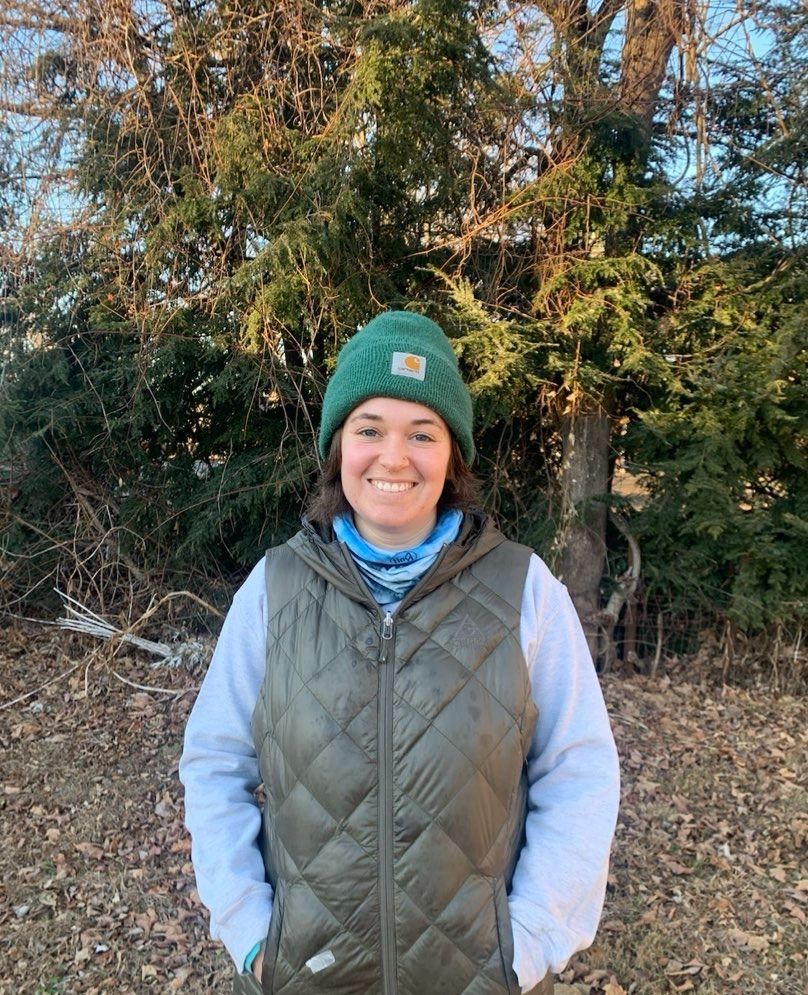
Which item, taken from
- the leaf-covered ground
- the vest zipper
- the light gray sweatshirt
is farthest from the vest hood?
the leaf-covered ground

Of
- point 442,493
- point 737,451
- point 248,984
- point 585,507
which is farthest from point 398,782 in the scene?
point 737,451

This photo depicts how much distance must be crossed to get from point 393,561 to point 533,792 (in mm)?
553

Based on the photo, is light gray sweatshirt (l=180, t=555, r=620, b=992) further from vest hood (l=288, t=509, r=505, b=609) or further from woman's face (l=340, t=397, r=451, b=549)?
woman's face (l=340, t=397, r=451, b=549)

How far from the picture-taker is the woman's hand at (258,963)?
52.5 inches

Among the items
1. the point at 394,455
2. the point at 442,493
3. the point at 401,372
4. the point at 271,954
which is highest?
the point at 401,372

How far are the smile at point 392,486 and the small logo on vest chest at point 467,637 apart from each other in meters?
0.30

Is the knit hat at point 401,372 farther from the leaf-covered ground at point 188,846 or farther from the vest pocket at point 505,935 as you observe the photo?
the leaf-covered ground at point 188,846

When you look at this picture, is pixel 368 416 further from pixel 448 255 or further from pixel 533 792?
pixel 448 255

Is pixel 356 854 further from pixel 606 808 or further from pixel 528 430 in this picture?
pixel 528 430

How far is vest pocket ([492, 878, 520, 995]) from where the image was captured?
1.26m

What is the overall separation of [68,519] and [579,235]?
13.8 feet

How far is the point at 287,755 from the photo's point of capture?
1367 mm

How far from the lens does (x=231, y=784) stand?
4.75 feet

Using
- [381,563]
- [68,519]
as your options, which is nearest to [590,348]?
[381,563]
